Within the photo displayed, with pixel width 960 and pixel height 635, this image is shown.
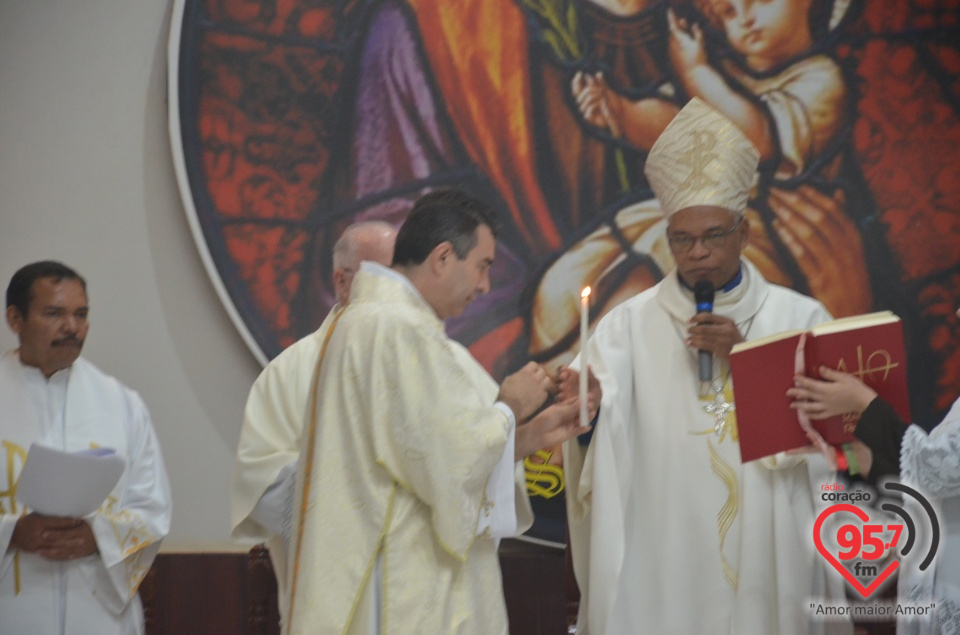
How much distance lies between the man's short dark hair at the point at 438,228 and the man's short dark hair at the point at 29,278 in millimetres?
1675

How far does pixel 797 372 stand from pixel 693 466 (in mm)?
636

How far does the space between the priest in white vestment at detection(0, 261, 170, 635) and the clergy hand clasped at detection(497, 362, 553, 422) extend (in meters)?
1.71

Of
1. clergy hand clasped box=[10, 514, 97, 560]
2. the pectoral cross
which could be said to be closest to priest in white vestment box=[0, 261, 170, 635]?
clergy hand clasped box=[10, 514, 97, 560]

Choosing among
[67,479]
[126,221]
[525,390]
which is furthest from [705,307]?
[126,221]

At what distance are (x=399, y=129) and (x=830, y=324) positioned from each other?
2.43 metres

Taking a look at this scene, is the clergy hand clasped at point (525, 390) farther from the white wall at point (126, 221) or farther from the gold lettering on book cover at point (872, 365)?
the white wall at point (126, 221)

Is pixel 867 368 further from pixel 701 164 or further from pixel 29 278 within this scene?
pixel 29 278

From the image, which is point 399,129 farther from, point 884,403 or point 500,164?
point 884,403

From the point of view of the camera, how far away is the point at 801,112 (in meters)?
5.36

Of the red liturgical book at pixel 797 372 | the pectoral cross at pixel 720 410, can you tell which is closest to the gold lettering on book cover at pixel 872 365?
the red liturgical book at pixel 797 372

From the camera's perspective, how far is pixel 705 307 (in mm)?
3984

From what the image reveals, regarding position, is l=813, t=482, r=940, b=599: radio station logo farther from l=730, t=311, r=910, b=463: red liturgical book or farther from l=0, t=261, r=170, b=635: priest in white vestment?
l=0, t=261, r=170, b=635: priest in white vestment

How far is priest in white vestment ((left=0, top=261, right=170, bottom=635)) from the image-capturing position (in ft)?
13.9

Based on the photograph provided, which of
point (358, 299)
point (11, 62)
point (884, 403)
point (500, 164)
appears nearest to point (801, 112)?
point (500, 164)
